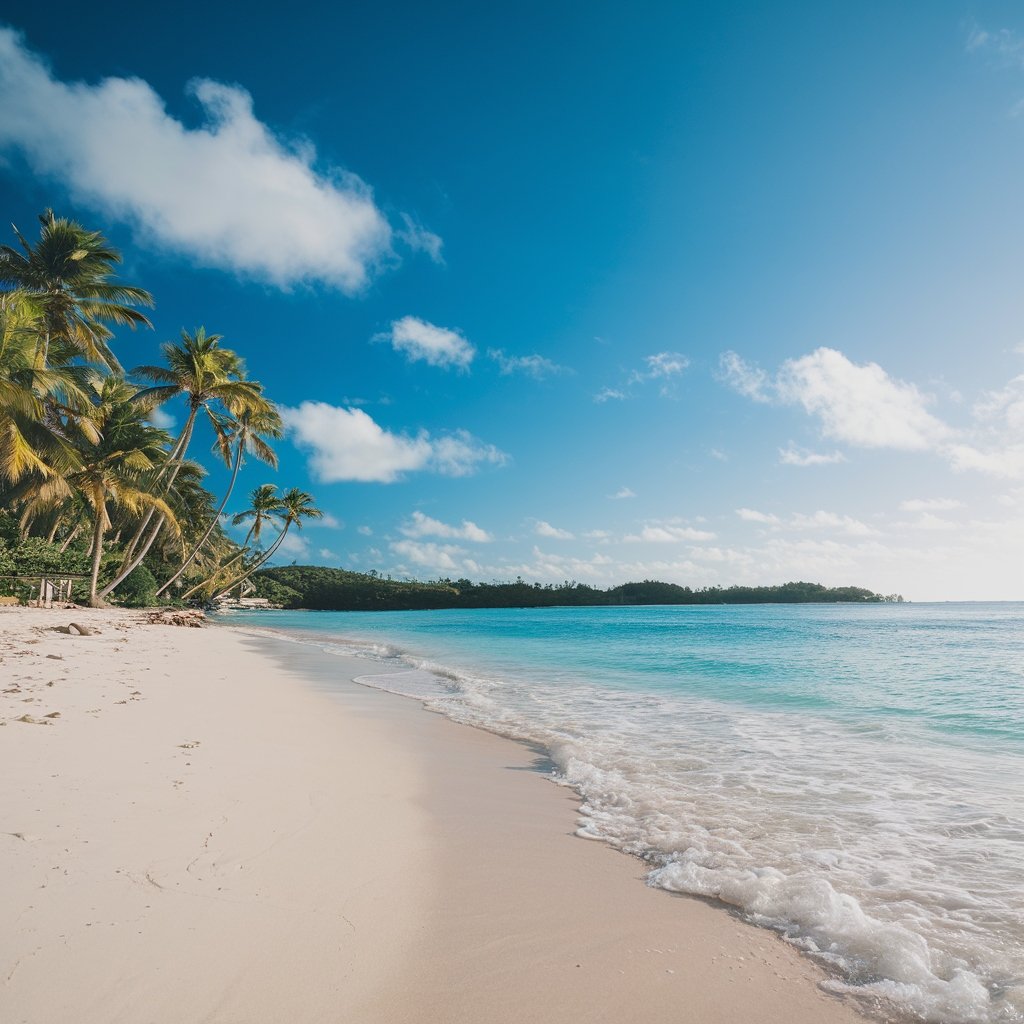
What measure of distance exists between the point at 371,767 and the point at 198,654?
10.3 metres

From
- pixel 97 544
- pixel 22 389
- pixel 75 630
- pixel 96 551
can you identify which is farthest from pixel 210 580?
pixel 75 630

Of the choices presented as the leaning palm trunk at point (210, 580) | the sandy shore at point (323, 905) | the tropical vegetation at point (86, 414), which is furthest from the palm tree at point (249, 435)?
the sandy shore at point (323, 905)

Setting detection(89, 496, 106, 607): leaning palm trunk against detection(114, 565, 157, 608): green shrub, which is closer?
detection(89, 496, 106, 607): leaning palm trunk

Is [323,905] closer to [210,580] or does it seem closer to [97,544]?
[97,544]

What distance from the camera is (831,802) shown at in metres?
4.95

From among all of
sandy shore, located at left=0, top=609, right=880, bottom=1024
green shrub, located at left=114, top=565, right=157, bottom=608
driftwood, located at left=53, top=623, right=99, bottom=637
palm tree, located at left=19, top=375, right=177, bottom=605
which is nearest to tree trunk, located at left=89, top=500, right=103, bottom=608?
palm tree, located at left=19, top=375, right=177, bottom=605

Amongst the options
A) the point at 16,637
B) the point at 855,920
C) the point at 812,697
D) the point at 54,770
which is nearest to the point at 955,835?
the point at 855,920

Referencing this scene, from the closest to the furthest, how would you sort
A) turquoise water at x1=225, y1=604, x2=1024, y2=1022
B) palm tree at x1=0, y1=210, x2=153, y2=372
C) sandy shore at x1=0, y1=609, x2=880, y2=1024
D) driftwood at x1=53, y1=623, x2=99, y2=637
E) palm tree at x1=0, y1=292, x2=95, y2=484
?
1. sandy shore at x1=0, y1=609, x2=880, y2=1024
2. turquoise water at x1=225, y1=604, x2=1024, y2=1022
3. driftwood at x1=53, y1=623, x2=99, y2=637
4. palm tree at x1=0, y1=292, x2=95, y2=484
5. palm tree at x1=0, y1=210, x2=153, y2=372

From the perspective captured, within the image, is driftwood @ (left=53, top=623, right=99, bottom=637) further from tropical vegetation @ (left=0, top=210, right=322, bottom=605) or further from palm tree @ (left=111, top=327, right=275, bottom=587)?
palm tree @ (left=111, top=327, right=275, bottom=587)

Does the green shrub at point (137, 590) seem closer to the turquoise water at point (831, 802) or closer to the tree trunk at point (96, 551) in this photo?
the tree trunk at point (96, 551)

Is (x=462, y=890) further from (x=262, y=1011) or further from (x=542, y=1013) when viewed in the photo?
(x=262, y=1011)

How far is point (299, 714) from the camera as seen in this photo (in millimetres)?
7613

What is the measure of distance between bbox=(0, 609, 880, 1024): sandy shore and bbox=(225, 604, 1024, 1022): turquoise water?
1.12 ft

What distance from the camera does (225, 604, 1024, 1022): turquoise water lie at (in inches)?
108
